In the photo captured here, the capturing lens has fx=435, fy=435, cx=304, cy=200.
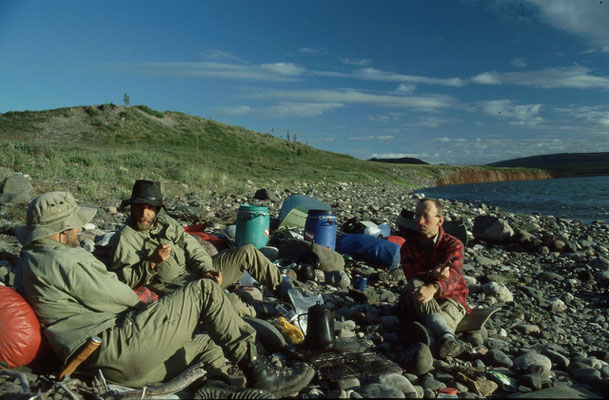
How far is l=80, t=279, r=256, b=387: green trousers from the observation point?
9.05 feet

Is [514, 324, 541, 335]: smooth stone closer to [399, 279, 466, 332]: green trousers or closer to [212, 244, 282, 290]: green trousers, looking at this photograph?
[399, 279, 466, 332]: green trousers

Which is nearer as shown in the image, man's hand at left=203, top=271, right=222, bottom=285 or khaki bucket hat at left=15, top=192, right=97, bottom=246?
khaki bucket hat at left=15, top=192, right=97, bottom=246

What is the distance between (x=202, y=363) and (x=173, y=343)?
284mm

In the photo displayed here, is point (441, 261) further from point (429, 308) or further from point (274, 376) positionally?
point (274, 376)

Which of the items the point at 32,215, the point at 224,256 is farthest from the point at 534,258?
the point at 32,215

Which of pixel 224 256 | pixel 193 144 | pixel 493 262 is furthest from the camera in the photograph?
pixel 193 144

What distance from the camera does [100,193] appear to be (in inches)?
429

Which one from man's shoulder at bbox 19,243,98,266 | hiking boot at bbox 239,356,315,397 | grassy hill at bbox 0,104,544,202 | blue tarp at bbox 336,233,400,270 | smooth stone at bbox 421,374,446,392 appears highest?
grassy hill at bbox 0,104,544,202

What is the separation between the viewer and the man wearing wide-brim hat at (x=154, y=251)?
416 centimetres

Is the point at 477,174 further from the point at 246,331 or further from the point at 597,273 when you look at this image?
the point at 246,331

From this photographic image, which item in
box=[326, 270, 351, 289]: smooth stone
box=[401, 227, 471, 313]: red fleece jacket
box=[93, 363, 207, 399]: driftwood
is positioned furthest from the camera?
box=[326, 270, 351, 289]: smooth stone

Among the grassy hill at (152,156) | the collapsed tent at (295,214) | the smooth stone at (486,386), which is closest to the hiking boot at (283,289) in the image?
the smooth stone at (486,386)

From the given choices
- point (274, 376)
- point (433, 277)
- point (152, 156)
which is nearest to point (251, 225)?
point (433, 277)

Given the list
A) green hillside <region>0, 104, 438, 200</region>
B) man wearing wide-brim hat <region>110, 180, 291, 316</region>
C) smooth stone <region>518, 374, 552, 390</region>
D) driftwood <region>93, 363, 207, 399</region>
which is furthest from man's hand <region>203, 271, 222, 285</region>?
green hillside <region>0, 104, 438, 200</region>
